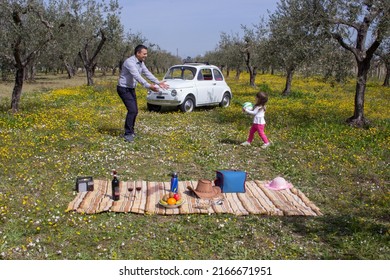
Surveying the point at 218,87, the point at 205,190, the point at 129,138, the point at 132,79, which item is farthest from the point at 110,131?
the point at 218,87

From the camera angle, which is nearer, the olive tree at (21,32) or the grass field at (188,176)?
the grass field at (188,176)

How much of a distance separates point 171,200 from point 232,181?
5.10 ft

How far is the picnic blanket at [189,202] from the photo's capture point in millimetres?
6418

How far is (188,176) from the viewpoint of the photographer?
8.53m

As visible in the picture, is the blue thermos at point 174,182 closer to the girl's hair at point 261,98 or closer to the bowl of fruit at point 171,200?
the bowl of fruit at point 171,200

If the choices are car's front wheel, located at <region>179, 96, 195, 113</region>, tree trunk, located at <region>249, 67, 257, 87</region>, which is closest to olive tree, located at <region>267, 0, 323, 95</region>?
car's front wheel, located at <region>179, 96, 195, 113</region>

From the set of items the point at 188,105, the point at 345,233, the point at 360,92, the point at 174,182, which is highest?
the point at 360,92

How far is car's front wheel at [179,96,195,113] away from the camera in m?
16.9

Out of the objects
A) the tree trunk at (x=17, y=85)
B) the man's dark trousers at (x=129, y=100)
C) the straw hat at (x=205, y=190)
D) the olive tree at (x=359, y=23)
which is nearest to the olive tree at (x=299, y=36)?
the olive tree at (x=359, y=23)

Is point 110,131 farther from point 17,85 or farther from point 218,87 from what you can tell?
point 218,87

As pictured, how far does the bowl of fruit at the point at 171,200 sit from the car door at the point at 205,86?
37.1 feet

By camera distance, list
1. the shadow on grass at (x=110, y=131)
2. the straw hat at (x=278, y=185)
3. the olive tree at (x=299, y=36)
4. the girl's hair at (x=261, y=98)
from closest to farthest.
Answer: the straw hat at (x=278, y=185) < the girl's hair at (x=261, y=98) < the shadow on grass at (x=110, y=131) < the olive tree at (x=299, y=36)

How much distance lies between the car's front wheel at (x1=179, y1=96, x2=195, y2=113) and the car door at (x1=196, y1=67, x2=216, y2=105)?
0.97 feet
